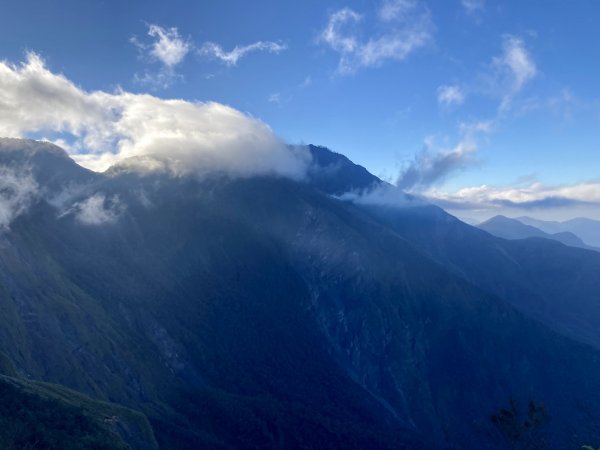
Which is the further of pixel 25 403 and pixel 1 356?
pixel 1 356

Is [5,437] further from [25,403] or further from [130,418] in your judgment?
[130,418]

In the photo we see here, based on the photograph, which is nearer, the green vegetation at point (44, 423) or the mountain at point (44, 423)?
the green vegetation at point (44, 423)

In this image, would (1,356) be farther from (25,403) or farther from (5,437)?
(5,437)

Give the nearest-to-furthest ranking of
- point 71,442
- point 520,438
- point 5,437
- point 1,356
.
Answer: point 520,438
point 5,437
point 71,442
point 1,356

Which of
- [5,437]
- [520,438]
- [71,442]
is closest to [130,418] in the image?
[71,442]

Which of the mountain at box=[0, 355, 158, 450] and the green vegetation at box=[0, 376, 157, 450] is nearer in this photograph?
the green vegetation at box=[0, 376, 157, 450]

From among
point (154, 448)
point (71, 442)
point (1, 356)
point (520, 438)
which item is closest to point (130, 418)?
point (154, 448)

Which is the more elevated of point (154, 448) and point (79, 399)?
point (79, 399)

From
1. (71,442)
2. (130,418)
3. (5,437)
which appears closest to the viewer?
(5,437)

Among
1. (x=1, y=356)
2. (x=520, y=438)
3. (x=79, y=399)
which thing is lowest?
(x=79, y=399)
